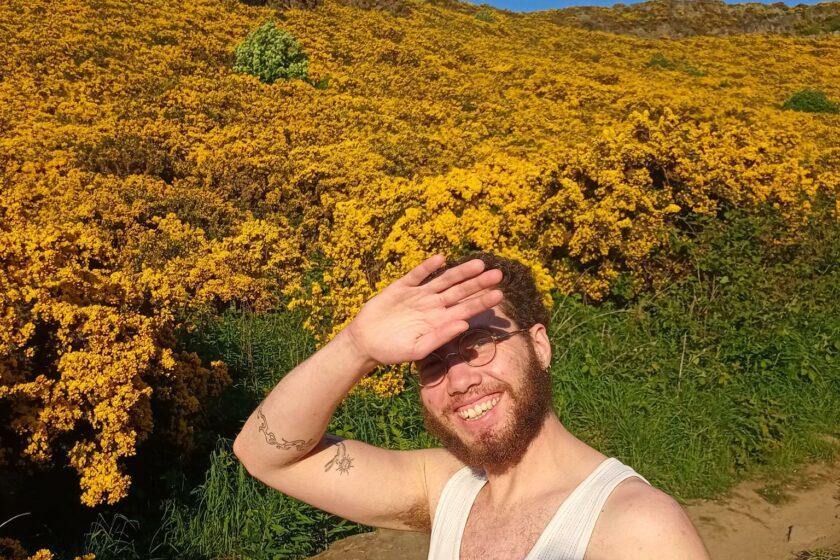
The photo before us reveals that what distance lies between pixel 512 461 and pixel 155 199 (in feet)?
20.4

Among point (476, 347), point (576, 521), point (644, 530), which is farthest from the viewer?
point (476, 347)

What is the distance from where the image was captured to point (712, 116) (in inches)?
319

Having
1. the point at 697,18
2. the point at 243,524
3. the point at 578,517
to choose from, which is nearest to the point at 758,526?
the point at 243,524

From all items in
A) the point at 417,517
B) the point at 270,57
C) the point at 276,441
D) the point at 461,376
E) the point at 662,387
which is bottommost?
the point at 662,387

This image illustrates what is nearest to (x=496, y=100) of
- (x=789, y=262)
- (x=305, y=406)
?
(x=789, y=262)

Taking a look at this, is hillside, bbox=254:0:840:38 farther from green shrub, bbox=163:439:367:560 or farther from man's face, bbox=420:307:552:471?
man's face, bbox=420:307:552:471

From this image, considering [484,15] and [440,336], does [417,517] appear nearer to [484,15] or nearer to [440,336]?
[440,336]

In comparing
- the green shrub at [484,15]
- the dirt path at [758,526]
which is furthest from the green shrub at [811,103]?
the dirt path at [758,526]

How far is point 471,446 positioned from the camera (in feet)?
5.63

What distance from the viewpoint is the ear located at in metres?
1.79

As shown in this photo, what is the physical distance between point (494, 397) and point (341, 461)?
1.69 feet

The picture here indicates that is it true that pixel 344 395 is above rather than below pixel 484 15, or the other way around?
below

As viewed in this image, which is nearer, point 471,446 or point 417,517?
point 471,446

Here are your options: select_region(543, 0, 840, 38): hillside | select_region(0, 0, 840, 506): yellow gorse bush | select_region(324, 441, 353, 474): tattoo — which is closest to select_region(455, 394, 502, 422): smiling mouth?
select_region(324, 441, 353, 474): tattoo
